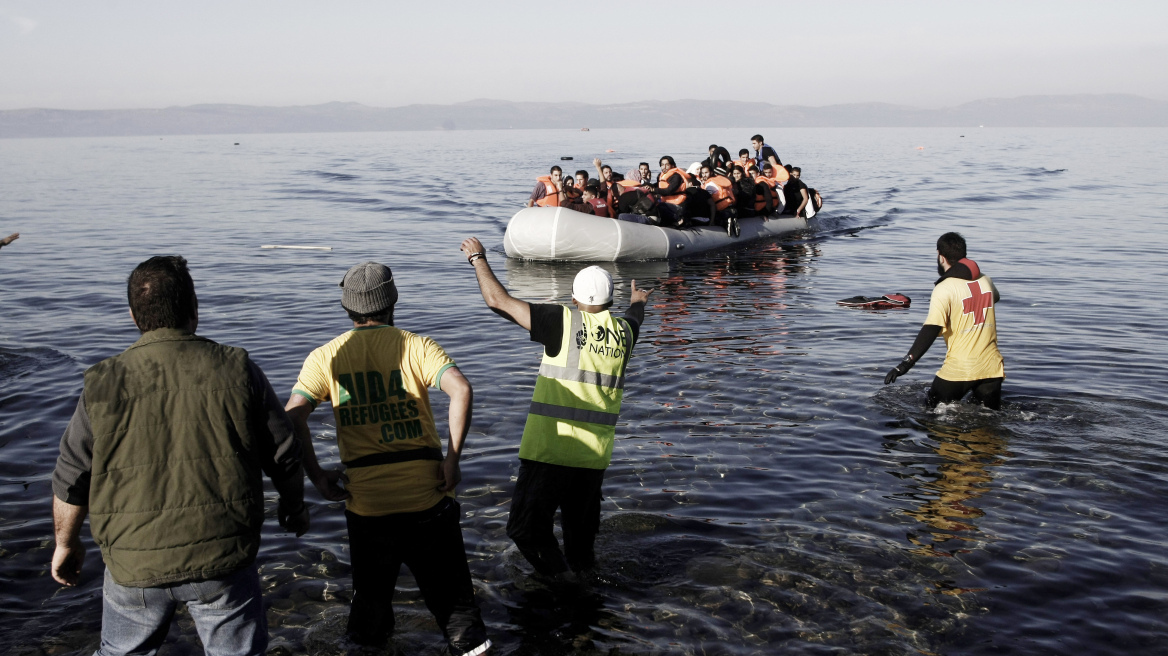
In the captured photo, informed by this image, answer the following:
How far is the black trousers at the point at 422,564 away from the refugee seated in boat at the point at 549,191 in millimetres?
15134

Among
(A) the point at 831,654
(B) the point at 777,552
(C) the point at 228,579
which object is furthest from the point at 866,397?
(C) the point at 228,579

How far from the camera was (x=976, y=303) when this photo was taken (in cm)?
719

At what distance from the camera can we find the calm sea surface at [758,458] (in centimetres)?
488

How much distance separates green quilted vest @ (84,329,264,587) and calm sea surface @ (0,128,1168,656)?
1.76 meters

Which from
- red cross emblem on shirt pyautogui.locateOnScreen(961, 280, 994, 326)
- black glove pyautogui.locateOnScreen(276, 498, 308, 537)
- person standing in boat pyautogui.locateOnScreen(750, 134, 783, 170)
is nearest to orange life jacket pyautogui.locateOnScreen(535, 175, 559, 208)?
person standing in boat pyautogui.locateOnScreen(750, 134, 783, 170)

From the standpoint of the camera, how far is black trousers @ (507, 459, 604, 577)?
4629 millimetres

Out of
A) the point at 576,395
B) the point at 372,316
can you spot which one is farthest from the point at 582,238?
the point at 372,316

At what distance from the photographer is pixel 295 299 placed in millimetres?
14367

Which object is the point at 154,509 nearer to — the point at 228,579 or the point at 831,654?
the point at 228,579

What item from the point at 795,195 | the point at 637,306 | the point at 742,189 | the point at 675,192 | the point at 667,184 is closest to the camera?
the point at 637,306

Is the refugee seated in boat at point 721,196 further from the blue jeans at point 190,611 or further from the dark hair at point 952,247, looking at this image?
the blue jeans at point 190,611

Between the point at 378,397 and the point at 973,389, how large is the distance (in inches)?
221

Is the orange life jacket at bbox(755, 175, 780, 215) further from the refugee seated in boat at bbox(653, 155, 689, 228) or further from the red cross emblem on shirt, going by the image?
the red cross emblem on shirt

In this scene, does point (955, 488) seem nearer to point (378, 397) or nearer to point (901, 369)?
point (901, 369)
